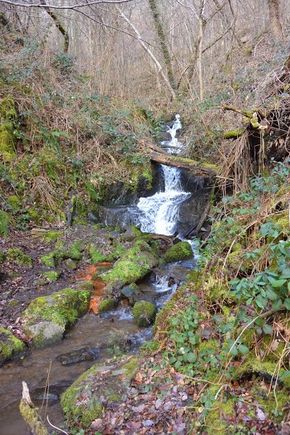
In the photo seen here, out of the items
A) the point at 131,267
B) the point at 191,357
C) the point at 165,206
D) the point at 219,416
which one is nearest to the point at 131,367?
Result: the point at 191,357

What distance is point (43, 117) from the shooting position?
1022 cm

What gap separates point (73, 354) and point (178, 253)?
339 cm

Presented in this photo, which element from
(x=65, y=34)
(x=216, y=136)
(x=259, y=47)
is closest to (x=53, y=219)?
(x=216, y=136)

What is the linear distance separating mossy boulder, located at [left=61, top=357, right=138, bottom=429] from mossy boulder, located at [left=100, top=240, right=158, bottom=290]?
8.83 feet

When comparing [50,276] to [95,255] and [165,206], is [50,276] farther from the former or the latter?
[165,206]

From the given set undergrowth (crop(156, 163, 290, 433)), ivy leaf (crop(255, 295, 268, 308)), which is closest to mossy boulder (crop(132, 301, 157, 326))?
undergrowth (crop(156, 163, 290, 433))

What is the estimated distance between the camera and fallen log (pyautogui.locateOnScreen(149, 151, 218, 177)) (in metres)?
9.31

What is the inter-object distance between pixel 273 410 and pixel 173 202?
746 cm

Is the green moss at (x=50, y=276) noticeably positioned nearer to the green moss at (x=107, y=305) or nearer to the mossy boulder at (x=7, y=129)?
the green moss at (x=107, y=305)

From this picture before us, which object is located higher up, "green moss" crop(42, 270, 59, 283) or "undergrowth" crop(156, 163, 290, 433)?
"undergrowth" crop(156, 163, 290, 433)

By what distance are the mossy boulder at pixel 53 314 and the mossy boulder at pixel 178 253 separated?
2047 millimetres

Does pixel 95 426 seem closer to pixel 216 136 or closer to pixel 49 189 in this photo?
pixel 49 189

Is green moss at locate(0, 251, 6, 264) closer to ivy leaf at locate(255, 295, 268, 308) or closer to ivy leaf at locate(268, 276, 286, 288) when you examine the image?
ivy leaf at locate(255, 295, 268, 308)

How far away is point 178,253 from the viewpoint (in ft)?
25.9
